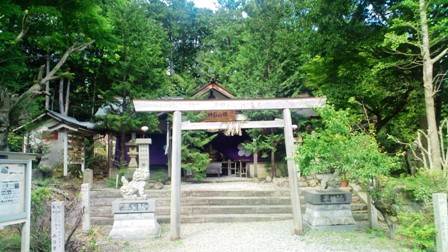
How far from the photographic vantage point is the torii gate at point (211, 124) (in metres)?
6.96

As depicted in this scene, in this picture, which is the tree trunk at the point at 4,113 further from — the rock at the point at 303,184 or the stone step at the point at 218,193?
the rock at the point at 303,184

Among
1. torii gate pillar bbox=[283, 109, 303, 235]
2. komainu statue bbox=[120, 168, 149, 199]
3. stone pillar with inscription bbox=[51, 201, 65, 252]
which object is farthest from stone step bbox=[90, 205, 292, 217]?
stone pillar with inscription bbox=[51, 201, 65, 252]

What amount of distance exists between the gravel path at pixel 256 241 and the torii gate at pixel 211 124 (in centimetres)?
41

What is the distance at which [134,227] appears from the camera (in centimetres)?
718

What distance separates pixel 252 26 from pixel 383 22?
244 inches

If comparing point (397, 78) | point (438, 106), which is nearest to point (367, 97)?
point (397, 78)

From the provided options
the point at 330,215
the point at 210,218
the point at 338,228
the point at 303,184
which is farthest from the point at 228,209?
the point at 303,184

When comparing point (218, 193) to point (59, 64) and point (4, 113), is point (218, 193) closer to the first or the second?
point (59, 64)

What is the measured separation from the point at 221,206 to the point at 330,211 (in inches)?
137

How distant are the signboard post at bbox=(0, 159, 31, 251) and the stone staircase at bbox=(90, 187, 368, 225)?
16.3ft

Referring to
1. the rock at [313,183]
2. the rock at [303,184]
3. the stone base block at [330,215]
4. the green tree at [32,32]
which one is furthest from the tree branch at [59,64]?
the rock at [313,183]

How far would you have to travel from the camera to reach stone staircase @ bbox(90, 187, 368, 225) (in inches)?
353

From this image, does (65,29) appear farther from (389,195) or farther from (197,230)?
(389,195)

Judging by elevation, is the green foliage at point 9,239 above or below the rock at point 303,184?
below
